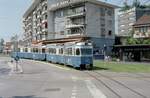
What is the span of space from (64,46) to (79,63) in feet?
21.4

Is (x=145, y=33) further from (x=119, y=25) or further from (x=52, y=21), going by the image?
(x=119, y=25)

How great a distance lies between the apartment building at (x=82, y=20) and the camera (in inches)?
3125

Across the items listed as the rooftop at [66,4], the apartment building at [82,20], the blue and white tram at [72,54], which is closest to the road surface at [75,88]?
the blue and white tram at [72,54]

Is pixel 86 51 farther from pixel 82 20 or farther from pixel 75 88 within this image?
pixel 82 20

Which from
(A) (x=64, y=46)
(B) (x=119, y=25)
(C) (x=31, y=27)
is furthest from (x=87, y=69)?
(B) (x=119, y=25)

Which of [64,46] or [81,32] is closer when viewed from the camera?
[64,46]

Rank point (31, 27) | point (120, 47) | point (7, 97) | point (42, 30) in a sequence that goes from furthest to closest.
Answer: point (31, 27)
point (42, 30)
point (120, 47)
point (7, 97)

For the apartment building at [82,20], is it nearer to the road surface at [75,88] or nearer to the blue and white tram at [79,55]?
the blue and white tram at [79,55]

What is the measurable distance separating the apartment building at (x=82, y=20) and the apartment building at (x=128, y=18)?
33.4 metres

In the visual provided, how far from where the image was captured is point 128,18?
139m

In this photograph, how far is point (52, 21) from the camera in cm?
9581

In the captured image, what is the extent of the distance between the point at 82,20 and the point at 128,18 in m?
61.1

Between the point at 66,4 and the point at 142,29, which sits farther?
the point at 66,4

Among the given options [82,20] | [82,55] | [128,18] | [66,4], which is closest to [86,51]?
[82,55]
